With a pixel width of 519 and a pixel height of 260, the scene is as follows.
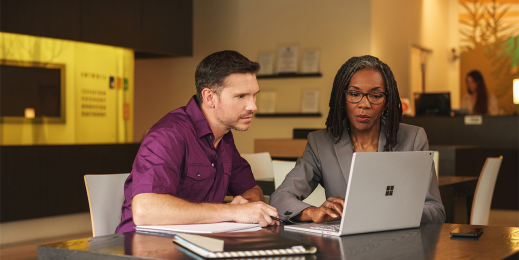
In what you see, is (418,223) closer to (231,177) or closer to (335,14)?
(231,177)

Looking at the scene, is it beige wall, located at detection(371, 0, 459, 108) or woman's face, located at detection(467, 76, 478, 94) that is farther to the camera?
woman's face, located at detection(467, 76, 478, 94)

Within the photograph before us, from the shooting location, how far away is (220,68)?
1.76 meters

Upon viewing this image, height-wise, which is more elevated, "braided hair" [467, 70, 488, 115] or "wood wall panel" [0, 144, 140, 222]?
"braided hair" [467, 70, 488, 115]

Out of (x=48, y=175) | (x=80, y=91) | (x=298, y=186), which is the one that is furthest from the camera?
(x=80, y=91)

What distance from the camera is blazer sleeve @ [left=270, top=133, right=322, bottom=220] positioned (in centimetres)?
166

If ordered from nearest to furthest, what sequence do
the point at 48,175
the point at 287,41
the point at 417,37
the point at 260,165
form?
the point at 260,165 < the point at 48,175 < the point at 287,41 < the point at 417,37

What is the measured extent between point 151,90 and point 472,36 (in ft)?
19.8

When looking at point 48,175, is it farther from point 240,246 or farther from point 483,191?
point 240,246

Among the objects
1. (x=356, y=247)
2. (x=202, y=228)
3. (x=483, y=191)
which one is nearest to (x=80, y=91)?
(x=483, y=191)

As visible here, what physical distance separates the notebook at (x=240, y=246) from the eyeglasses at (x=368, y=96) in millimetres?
805

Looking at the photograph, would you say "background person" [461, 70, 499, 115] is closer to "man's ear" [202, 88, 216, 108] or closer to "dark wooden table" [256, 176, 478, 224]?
"dark wooden table" [256, 176, 478, 224]

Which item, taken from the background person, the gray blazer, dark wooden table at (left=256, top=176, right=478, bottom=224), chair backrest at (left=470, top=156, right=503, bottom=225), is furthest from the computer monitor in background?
the gray blazer

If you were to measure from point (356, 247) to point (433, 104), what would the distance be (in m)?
5.84

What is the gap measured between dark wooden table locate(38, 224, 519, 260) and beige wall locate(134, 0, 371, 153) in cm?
532
